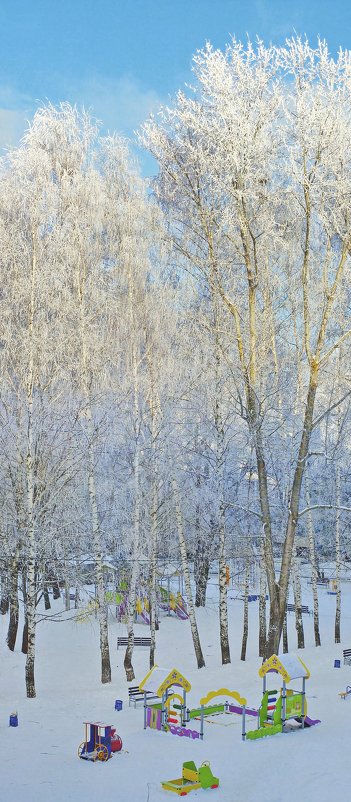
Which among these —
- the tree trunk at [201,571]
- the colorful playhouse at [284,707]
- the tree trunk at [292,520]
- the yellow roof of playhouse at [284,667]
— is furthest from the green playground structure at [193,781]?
the tree trunk at [201,571]

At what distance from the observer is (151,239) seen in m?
20.3

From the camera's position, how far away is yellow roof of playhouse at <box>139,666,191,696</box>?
47.5 ft

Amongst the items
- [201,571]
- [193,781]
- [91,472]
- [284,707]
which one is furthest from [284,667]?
[201,571]

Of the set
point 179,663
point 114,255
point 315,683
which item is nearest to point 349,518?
point 179,663

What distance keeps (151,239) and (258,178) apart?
7.39 meters

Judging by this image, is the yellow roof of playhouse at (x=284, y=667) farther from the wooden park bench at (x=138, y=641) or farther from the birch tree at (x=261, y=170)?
the wooden park bench at (x=138, y=641)

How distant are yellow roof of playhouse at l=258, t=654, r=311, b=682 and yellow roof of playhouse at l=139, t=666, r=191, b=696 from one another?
5.39 feet

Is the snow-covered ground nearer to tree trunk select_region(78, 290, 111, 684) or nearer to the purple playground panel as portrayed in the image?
the purple playground panel

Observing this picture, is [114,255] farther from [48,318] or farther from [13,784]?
[13,784]

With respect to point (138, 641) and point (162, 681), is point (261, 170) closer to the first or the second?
point (162, 681)

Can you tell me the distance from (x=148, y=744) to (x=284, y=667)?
2.83 metres

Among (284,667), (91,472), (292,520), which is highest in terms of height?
(91,472)

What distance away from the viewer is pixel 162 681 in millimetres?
14758

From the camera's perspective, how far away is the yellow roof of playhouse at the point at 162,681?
1448 centimetres
